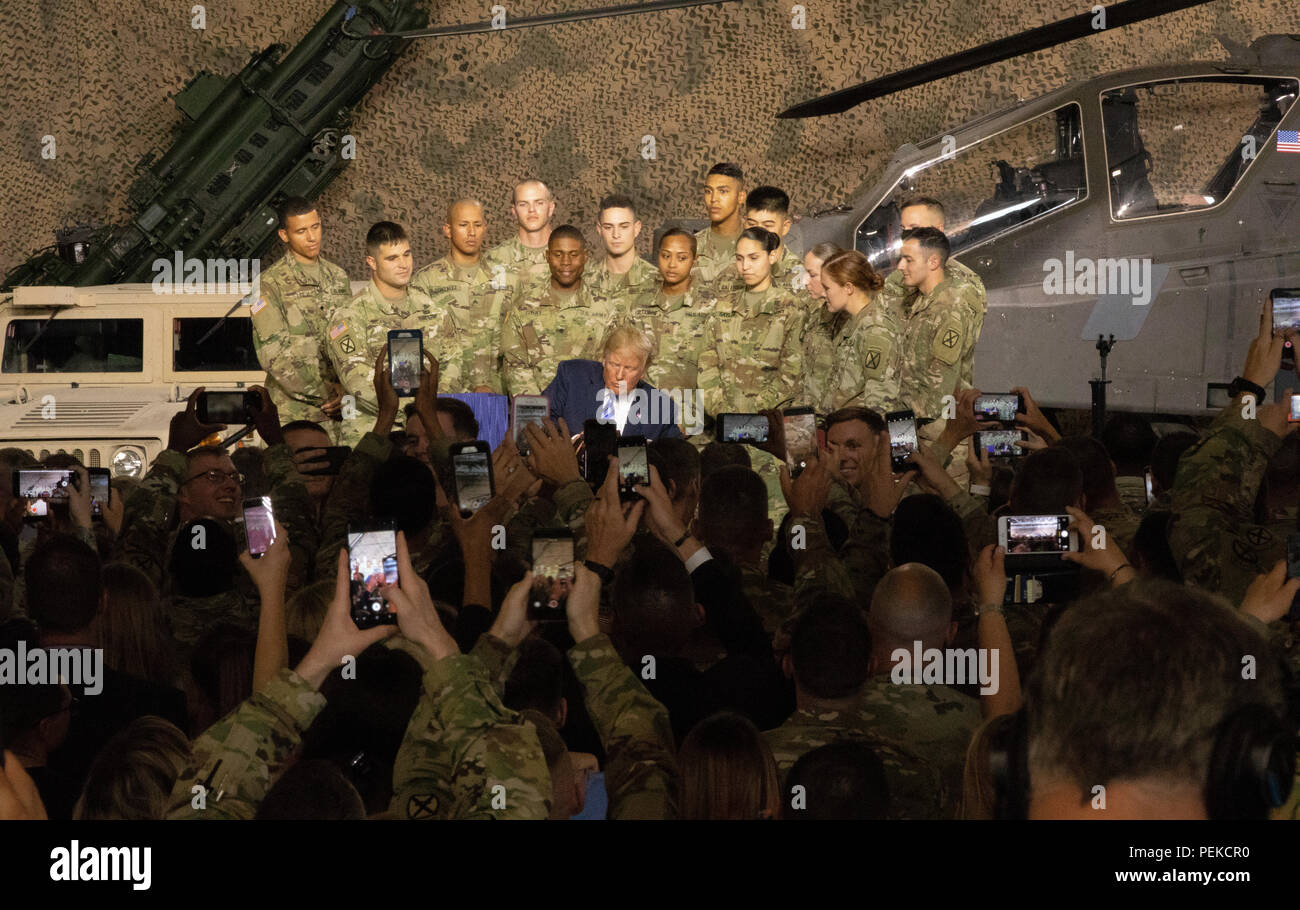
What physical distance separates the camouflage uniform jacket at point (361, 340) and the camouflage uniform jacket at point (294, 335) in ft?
0.50

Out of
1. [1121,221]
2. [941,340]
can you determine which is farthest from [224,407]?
[1121,221]

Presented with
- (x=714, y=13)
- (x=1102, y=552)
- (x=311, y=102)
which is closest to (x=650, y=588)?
(x=1102, y=552)

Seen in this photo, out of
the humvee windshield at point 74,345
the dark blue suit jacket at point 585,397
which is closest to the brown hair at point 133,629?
the dark blue suit jacket at point 585,397

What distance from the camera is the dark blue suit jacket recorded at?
Result: 6.31m

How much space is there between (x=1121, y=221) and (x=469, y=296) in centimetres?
303

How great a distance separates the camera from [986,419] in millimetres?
4469

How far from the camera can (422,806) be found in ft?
7.38

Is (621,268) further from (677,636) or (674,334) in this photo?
(677,636)

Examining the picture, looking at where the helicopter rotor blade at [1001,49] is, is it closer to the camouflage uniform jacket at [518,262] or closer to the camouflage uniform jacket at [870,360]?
the camouflage uniform jacket at [870,360]

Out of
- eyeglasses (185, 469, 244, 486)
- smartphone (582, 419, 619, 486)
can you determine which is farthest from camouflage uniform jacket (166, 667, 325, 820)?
eyeglasses (185, 469, 244, 486)

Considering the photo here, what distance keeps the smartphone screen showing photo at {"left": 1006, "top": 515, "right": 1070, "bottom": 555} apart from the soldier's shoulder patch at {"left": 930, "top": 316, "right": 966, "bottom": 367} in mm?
3494
